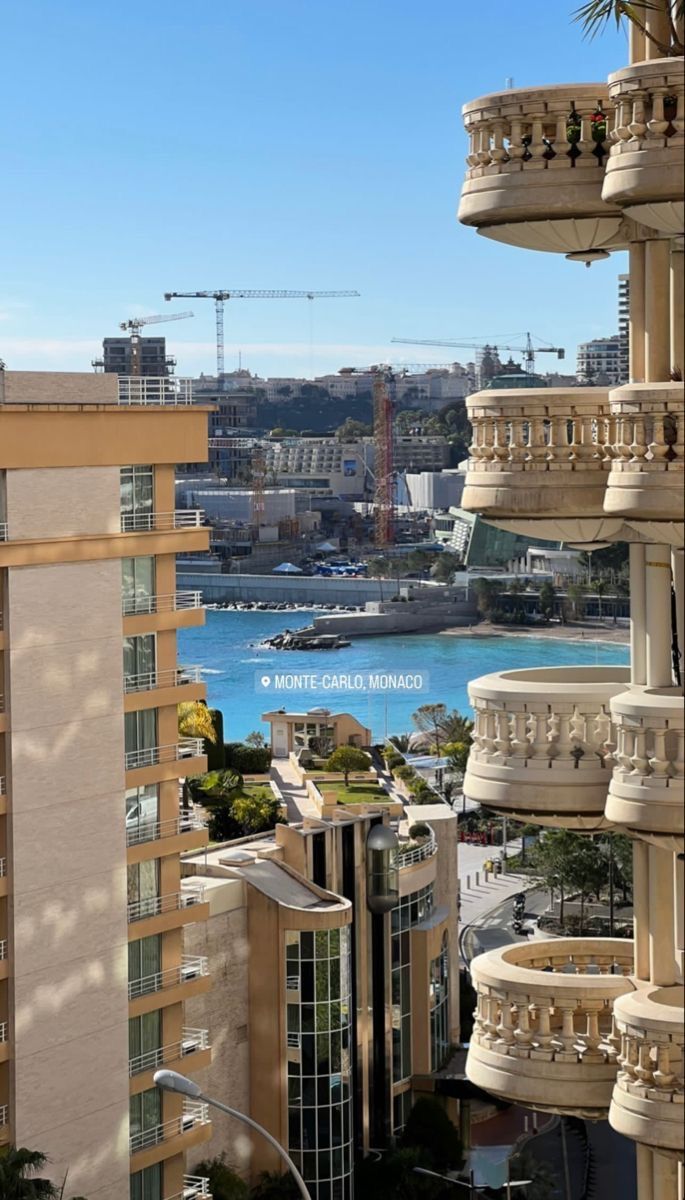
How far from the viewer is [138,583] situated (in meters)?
16.5

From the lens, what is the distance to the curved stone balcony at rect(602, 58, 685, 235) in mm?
5246

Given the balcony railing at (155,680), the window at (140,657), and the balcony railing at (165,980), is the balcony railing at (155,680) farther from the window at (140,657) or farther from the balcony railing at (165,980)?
the balcony railing at (165,980)

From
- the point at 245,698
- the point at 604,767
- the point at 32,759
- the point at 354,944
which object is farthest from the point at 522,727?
the point at 245,698

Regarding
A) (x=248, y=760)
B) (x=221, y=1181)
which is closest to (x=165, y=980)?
(x=221, y=1181)

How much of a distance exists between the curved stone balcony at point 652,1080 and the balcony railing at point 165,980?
38.0 ft

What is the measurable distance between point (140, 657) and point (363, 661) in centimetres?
9159

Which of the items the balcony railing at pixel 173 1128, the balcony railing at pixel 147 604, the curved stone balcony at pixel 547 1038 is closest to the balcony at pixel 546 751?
the curved stone balcony at pixel 547 1038

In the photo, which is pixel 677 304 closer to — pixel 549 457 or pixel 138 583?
pixel 549 457

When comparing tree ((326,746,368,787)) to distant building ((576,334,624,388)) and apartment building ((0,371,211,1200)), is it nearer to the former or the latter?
apartment building ((0,371,211,1200))

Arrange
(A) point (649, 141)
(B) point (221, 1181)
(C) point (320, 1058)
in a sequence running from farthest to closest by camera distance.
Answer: (C) point (320, 1058)
(B) point (221, 1181)
(A) point (649, 141)

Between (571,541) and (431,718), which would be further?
(431,718)

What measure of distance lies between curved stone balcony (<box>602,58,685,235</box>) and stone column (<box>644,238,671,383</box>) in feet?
0.77

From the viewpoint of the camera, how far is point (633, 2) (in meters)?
5.62

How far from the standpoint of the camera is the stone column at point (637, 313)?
566cm
